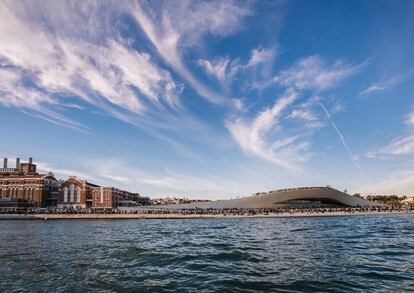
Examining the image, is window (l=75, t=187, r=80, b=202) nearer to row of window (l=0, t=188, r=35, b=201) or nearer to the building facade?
the building facade

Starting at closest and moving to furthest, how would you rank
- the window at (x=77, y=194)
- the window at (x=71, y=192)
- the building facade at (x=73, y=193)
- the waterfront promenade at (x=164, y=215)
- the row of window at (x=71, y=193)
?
the waterfront promenade at (x=164, y=215)
the building facade at (x=73, y=193)
the row of window at (x=71, y=193)
the window at (x=71, y=192)
the window at (x=77, y=194)

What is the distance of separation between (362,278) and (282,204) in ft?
427

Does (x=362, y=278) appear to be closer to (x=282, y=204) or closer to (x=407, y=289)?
(x=407, y=289)

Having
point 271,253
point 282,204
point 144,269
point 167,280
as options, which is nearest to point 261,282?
point 167,280

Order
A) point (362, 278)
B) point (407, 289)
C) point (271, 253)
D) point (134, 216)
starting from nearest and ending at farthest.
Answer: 1. point (407, 289)
2. point (362, 278)
3. point (271, 253)
4. point (134, 216)

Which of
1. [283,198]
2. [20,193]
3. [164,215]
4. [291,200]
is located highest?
[20,193]

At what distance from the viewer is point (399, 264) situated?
1791cm

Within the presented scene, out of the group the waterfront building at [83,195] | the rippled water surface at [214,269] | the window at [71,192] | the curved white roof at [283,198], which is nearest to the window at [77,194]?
the waterfront building at [83,195]

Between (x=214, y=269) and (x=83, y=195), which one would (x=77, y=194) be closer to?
(x=83, y=195)

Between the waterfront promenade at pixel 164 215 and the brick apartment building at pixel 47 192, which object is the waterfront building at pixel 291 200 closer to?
the brick apartment building at pixel 47 192

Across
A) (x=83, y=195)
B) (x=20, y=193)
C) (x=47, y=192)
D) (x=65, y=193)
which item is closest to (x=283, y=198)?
(x=83, y=195)

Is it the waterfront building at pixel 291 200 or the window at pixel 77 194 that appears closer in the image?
the window at pixel 77 194

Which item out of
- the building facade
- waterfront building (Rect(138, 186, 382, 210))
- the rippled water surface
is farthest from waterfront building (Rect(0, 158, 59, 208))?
the rippled water surface

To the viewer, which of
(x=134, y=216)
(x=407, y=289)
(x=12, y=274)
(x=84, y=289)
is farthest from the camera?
(x=134, y=216)
